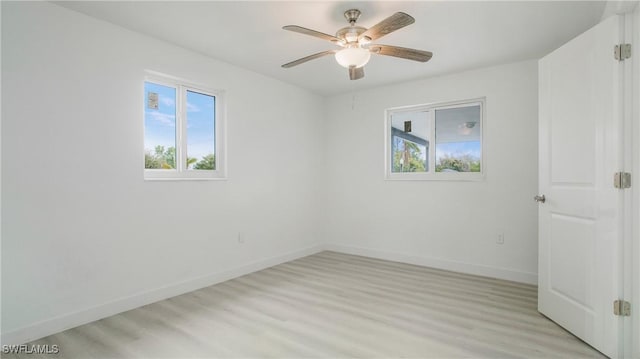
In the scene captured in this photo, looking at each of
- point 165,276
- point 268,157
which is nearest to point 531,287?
point 268,157

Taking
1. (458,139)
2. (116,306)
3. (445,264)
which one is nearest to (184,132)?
(116,306)

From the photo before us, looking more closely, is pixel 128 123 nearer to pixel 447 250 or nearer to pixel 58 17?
pixel 58 17

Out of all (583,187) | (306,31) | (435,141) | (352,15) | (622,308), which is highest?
(352,15)

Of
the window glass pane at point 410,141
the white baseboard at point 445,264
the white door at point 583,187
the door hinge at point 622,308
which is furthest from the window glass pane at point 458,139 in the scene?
the door hinge at point 622,308

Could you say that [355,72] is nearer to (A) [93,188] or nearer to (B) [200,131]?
(B) [200,131]

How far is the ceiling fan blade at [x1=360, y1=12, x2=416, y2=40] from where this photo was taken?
2.04m

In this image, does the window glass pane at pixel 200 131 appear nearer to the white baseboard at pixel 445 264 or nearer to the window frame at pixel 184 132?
the window frame at pixel 184 132

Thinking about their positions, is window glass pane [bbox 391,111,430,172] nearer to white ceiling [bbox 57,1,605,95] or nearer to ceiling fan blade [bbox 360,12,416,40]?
white ceiling [bbox 57,1,605,95]

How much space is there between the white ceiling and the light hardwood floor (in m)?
2.39

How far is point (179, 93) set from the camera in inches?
134

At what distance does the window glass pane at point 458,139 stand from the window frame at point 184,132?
2696 millimetres

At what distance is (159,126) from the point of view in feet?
10.7

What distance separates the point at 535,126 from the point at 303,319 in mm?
3114

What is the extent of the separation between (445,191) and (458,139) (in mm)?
679
